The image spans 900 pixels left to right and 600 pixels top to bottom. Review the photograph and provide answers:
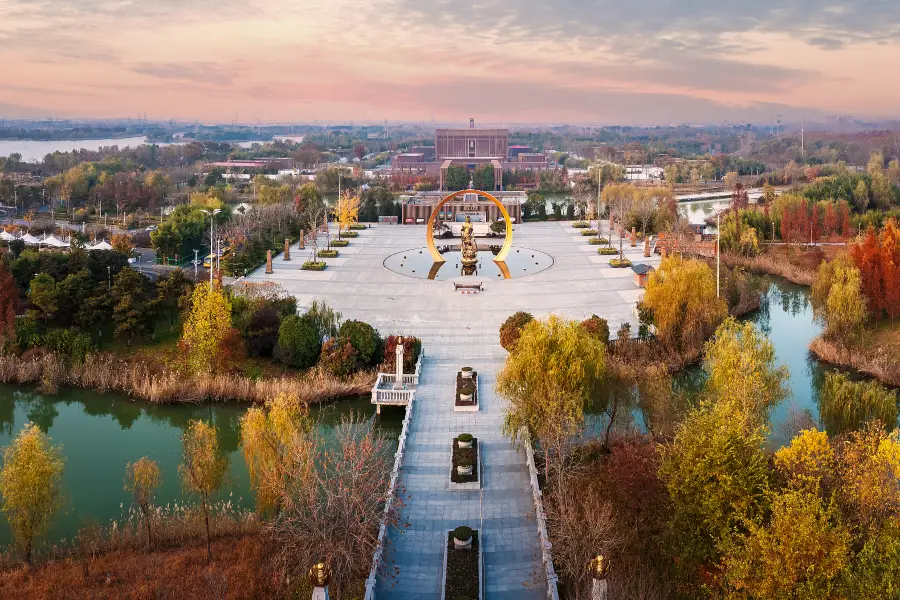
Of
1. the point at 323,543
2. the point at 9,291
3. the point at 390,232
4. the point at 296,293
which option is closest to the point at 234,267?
the point at 296,293

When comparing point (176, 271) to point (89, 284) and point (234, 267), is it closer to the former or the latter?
point (89, 284)

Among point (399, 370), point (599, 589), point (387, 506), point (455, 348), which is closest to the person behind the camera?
point (599, 589)

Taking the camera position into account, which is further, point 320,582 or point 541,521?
point 541,521

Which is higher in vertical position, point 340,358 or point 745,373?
point 745,373

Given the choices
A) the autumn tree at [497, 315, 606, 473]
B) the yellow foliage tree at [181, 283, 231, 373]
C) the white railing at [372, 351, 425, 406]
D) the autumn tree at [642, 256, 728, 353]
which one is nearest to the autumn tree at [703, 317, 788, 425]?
the autumn tree at [497, 315, 606, 473]

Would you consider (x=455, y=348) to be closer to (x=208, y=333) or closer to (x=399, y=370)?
(x=399, y=370)

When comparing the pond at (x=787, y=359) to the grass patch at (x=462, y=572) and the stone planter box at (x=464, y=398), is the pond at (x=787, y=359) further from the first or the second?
the grass patch at (x=462, y=572)

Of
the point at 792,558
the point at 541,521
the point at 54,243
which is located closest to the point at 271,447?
the point at 541,521
